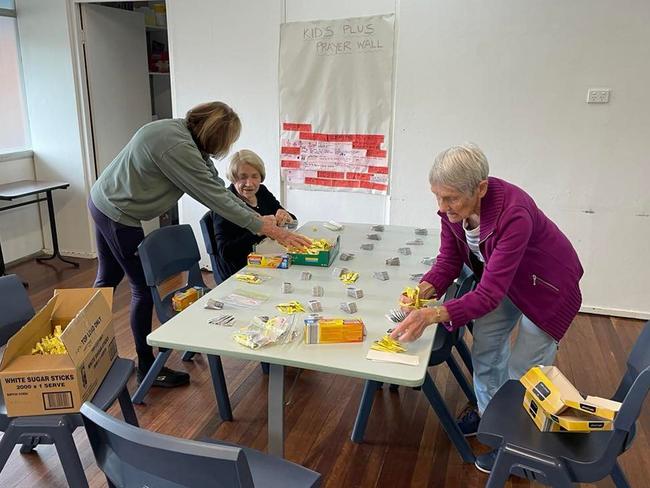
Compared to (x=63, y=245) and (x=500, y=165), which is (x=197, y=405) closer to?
(x=500, y=165)

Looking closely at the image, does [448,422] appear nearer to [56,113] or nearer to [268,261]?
[268,261]

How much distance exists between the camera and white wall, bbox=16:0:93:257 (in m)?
4.10

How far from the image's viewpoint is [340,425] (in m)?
2.29

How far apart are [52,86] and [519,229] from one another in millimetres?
3970

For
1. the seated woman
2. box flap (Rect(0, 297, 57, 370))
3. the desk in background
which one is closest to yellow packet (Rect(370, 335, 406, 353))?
box flap (Rect(0, 297, 57, 370))

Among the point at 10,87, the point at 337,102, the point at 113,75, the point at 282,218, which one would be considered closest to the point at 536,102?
the point at 337,102

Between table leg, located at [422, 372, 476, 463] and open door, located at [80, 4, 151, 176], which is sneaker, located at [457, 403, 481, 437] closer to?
table leg, located at [422, 372, 476, 463]

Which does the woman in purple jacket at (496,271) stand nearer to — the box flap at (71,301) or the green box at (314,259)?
the green box at (314,259)

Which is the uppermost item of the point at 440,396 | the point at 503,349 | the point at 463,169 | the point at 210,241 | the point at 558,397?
the point at 463,169

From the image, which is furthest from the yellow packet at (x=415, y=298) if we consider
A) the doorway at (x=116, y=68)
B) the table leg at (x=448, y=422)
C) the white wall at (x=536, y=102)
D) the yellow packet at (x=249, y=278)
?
the doorway at (x=116, y=68)

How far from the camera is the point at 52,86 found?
421 cm

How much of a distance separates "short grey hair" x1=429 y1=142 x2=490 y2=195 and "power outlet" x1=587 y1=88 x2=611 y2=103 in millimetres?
2001

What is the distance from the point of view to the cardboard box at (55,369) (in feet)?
5.09

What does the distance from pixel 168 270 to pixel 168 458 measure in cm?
150
